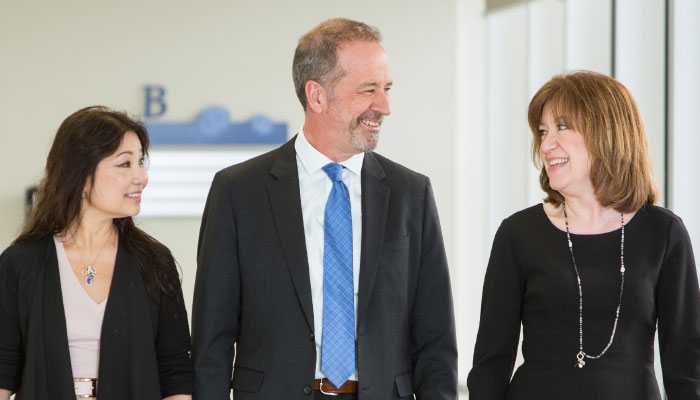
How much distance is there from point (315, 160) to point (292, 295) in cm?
38

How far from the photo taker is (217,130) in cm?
523

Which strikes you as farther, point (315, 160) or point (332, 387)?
point (315, 160)

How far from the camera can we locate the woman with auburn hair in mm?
1991

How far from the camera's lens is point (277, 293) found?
89.5 inches

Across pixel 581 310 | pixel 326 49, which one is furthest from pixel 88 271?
pixel 581 310

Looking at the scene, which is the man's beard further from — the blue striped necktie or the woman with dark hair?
the woman with dark hair

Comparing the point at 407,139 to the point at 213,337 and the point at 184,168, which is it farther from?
the point at 213,337

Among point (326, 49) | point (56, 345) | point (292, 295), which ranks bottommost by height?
point (56, 345)

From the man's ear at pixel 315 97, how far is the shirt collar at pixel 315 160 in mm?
94

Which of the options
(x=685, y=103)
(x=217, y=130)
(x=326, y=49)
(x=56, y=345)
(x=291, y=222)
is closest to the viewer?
(x=56, y=345)

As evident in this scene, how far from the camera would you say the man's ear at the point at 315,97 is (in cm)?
244

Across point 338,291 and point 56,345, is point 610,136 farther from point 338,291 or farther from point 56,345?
point 56,345

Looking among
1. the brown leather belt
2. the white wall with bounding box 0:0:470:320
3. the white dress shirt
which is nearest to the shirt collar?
the white dress shirt

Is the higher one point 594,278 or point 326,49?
point 326,49
